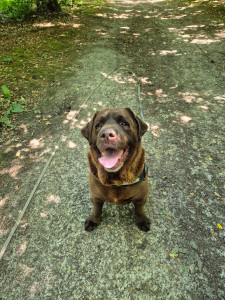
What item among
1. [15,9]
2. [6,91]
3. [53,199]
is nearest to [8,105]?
[6,91]

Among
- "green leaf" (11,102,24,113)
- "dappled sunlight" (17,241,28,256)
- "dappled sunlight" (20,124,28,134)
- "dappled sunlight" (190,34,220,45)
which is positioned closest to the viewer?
"dappled sunlight" (17,241,28,256)

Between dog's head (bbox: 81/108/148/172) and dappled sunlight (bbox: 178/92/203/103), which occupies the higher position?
dog's head (bbox: 81/108/148/172)

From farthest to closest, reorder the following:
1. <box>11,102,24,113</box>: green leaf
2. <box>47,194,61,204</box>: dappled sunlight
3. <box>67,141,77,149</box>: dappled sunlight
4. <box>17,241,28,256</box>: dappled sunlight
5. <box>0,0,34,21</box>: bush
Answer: <box>0,0,34,21</box>: bush, <box>11,102,24,113</box>: green leaf, <box>67,141,77,149</box>: dappled sunlight, <box>47,194,61,204</box>: dappled sunlight, <box>17,241,28,256</box>: dappled sunlight

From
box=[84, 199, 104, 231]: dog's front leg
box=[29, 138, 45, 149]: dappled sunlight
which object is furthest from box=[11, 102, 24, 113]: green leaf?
box=[84, 199, 104, 231]: dog's front leg

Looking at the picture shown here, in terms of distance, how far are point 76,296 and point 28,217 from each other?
1389 millimetres

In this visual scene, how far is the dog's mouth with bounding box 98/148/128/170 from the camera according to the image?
1.96m

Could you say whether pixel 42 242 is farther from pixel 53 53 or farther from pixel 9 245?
pixel 53 53

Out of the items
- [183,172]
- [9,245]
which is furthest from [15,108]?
[183,172]

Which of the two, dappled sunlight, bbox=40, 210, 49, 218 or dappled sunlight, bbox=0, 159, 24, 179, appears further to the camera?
dappled sunlight, bbox=0, 159, 24, 179

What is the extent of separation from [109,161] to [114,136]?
11.4 inches

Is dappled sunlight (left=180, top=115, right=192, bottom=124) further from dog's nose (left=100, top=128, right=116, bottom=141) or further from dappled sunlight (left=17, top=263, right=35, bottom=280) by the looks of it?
dappled sunlight (left=17, top=263, right=35, bottom=280)

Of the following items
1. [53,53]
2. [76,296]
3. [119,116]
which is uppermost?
[119,116]

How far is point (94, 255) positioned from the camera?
2600mm

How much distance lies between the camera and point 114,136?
1849 mm
